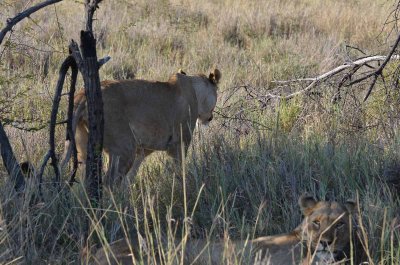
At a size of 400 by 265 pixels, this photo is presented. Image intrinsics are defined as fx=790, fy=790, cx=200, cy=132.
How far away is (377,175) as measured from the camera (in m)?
5.36

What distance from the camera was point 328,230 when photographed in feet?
12.3

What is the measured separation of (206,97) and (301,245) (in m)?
3.82

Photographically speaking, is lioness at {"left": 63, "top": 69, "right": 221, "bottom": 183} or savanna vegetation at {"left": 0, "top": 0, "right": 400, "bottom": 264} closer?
savanna vegetation at {"left": 0, "top": 0, "right": 400, "bottom": 264}

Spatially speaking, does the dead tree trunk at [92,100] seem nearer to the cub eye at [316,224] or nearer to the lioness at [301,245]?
the lioness at [301,245]

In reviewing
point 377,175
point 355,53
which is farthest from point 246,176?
point 355,53

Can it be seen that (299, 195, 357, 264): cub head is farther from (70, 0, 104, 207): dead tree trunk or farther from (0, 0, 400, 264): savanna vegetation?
(70, 0, 104, 207): dead tree trunk

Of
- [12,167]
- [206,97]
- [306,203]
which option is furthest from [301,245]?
[206,97]

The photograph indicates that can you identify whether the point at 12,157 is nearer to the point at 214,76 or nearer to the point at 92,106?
the point at 92,106

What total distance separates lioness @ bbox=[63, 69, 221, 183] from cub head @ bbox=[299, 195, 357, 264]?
186 centimetres

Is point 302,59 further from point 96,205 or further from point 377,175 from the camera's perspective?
point 96,205

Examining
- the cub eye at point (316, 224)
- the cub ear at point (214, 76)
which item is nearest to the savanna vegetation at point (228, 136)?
the cub eye at point (316, 224)

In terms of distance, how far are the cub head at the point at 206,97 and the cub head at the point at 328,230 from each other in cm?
346

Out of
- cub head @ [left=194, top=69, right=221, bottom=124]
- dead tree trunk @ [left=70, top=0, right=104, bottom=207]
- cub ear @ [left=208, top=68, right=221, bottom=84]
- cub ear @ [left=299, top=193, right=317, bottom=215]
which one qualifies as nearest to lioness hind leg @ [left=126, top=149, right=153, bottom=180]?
dead tree trunk @ [left=70, top=0, right=104, bottom=207]

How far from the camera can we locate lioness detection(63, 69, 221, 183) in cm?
585
